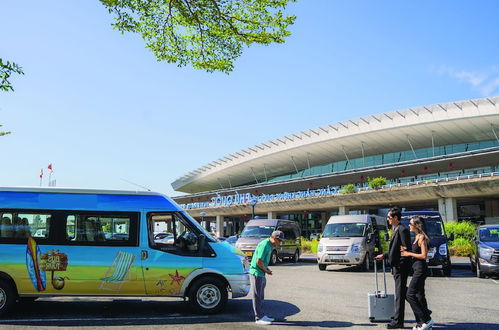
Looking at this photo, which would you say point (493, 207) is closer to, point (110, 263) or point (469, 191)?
point (469, 191)

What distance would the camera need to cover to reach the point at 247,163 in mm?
71500

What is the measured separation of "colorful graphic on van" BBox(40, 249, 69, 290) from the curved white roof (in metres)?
45.5

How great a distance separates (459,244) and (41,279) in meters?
21.6

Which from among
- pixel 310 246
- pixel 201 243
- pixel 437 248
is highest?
pixel 201 243

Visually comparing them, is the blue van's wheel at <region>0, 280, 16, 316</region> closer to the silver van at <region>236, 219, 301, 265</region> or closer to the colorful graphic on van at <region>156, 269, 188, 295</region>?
the colorful graphic on van at <region>156, 269, 188, 295</region>

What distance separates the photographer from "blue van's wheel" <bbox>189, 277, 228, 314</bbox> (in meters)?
7.68

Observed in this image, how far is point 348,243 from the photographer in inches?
625

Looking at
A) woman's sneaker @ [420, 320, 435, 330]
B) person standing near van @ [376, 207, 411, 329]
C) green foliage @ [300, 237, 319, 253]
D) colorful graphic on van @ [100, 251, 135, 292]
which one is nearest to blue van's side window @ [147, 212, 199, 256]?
colorful graphic on van @ [100, 251, 135, 292]

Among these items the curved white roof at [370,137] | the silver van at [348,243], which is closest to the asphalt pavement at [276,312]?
the silver van at [348,243]

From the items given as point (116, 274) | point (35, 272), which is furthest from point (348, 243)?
point (35, 272)

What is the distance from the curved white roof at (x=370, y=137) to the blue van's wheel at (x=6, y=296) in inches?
1820

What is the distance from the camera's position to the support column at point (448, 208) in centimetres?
3516

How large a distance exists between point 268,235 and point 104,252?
12494 mm

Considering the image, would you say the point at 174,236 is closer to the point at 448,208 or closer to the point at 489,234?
the point at 489,234
